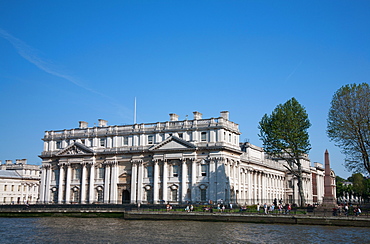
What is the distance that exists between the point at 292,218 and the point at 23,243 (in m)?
27.0

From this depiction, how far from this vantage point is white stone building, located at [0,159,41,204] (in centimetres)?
10369

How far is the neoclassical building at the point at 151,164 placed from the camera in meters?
67.3

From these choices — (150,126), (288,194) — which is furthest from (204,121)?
(288,194)

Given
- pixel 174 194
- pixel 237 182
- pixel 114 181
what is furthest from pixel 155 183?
pixel 237 182

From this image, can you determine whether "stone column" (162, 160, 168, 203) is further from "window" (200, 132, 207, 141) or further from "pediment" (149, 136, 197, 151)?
"window" (200, 132, 207, 141)

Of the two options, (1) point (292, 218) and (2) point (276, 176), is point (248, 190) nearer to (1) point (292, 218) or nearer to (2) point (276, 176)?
(2) point (276, 176)

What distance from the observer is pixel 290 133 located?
62.5 m

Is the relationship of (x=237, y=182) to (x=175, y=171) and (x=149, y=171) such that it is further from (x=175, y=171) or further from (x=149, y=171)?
(x=149, y=171)

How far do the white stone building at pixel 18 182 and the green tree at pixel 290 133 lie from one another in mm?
62662

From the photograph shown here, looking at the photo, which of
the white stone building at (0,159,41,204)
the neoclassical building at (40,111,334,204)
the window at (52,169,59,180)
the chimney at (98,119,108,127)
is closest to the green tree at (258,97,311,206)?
the neoclassical building at (40,111,334,204)

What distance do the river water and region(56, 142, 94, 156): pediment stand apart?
1146 inches

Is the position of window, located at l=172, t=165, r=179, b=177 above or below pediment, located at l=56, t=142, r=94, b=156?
below

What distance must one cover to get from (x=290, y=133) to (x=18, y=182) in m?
72.2

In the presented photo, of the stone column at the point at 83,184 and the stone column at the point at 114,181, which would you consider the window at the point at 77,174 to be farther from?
the stone column at the point at 114,181
